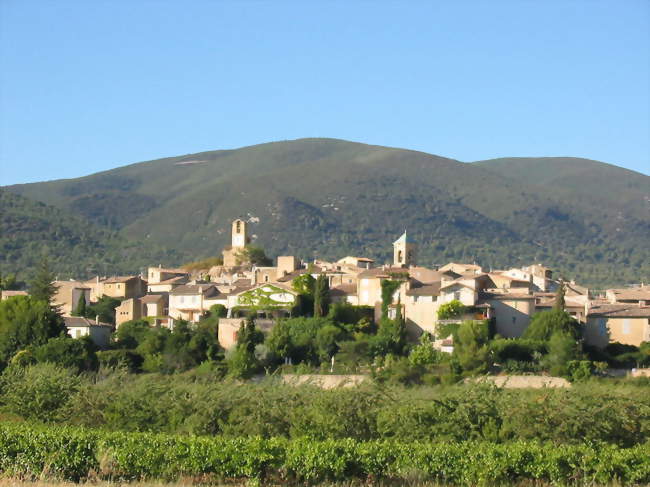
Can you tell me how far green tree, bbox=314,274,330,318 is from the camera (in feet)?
184

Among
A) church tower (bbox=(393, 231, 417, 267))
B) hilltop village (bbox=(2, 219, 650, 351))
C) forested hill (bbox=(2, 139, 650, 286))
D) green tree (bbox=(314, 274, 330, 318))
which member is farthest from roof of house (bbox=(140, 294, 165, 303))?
forested hill (bbox=(2, 139, 650, 286))

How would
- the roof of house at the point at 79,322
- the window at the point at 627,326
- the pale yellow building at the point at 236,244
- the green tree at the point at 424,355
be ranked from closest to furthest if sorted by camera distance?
the green tree at the point at 424,355
the window at the point at 627,326
the roof of house at the point at 79,322
the pale yellow building at the point at 236,244

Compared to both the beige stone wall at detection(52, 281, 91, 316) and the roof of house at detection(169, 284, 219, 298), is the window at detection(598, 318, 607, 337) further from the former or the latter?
the beige stone wall at detection(52, 281, 91, 316)

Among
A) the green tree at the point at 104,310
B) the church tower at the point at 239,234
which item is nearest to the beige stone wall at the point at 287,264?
the green tree at the point at 104,310

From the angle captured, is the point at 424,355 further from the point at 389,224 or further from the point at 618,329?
the point at 389,224

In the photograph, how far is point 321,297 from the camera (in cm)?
5653

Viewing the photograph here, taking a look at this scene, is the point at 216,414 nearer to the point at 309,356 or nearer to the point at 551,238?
the point at 309,356

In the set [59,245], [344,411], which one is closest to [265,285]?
[344,411]

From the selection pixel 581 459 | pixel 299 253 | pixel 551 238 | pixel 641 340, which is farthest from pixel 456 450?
pixel 551 238

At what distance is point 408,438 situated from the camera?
3166cm

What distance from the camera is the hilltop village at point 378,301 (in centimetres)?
5381

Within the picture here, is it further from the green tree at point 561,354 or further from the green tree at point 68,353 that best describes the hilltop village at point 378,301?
the green tree at point 68,353

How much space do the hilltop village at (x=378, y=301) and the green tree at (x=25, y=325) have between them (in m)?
2.08

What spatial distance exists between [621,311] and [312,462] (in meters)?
30.6
